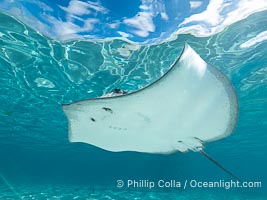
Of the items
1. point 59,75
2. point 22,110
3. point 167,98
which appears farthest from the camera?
point 22,110

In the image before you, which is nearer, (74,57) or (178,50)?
(178,50)

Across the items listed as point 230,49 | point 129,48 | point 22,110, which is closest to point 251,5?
point 230,49

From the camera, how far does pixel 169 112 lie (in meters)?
4.78

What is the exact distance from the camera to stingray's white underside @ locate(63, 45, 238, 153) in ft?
13.4

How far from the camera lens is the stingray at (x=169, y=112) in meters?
4.08

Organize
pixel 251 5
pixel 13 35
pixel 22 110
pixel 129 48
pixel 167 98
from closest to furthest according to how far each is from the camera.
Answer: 1. pixel 167 98
2. pixel 251 5
3. pixel 13 35
4. pixel 129 48
5. pixel 22 110

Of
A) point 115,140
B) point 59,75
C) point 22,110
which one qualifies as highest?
point 22,110

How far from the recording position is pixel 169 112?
4777 mm

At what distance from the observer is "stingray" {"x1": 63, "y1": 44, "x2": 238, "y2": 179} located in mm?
4078

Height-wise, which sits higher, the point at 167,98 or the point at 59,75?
the point at 59,75

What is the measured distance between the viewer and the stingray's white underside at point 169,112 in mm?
4090

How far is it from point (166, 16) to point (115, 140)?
543 cm

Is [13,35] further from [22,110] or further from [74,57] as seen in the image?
[22,110]

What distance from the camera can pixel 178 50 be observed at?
10.6 metres
